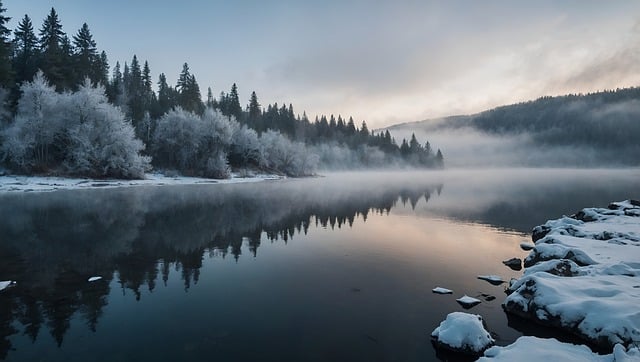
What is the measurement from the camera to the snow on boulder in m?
10.6

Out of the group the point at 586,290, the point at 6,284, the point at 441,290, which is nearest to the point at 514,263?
the point at 586,290

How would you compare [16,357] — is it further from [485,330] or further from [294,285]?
[485,330]

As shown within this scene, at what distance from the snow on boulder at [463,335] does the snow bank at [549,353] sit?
648 millimetres

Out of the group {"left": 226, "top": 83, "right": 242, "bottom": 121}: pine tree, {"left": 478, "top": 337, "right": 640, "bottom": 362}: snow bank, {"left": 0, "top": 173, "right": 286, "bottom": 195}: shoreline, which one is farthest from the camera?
{"left": 226, "top": 83, "right": 242, "bottom": 121}: pine tree

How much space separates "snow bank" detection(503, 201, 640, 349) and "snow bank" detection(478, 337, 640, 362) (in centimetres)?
136

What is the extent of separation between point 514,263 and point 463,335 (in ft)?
37.4

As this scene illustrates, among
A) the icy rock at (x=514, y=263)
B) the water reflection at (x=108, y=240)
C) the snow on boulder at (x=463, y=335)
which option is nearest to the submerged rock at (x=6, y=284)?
the water reflection at (x=108, y=240)

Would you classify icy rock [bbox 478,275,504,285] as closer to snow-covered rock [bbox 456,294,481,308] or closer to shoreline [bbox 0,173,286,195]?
snow-covered rock [bbox 456,294,481,308]

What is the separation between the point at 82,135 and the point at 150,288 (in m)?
58.2

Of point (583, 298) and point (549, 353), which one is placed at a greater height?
point (583, 298)

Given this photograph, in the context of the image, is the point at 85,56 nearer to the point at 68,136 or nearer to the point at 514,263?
the point at 68,136

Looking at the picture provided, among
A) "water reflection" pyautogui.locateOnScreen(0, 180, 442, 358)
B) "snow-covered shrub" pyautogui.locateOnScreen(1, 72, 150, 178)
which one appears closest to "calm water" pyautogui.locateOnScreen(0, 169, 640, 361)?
"water reflection" pyautogui.locateOnScreen(0, 180, 442, 358)

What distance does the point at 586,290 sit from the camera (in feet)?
43.7

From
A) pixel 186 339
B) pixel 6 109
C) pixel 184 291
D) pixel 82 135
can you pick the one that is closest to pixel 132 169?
pixel 82 135
